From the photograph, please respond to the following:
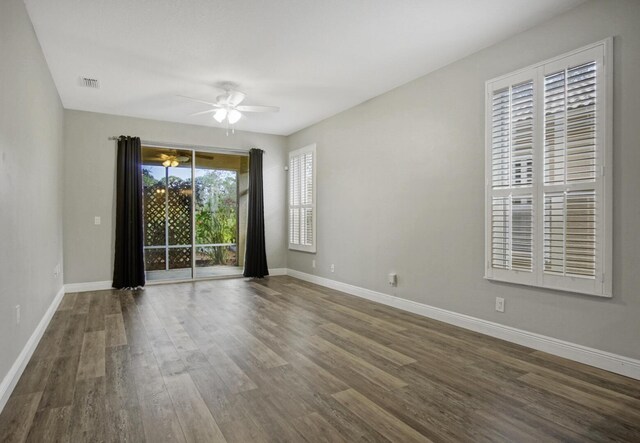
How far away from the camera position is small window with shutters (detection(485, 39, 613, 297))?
2678 mm

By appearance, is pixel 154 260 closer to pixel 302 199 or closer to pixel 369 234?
pixel 302 199

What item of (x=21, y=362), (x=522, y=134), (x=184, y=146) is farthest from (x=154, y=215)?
(x=522, y=134)

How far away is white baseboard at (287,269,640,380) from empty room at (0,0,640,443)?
2cm

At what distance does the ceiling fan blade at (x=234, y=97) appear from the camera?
4.42 meters

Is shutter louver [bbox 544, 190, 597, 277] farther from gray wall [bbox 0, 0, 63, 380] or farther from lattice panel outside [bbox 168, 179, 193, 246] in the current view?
lattice panel outside [bbox 168, 179, 193, 246]

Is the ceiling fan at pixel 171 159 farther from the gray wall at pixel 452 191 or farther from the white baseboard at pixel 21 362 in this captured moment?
the white baseboard at pixel 21 362

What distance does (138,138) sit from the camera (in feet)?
19.1

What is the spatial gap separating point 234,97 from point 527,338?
3.99 metres

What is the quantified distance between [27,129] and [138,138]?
2.91m

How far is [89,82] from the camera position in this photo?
438cm

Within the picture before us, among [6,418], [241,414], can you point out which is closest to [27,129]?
[6,418]

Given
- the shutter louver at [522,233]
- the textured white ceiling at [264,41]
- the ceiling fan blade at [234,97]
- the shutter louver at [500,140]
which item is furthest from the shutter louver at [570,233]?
the ceiling fan blade at [234,97]

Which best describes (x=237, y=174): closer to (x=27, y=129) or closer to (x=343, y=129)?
(x=343, y=129)

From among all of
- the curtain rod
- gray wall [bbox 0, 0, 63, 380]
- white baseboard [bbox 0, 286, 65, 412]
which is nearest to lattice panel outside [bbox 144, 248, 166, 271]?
the curtain rod
